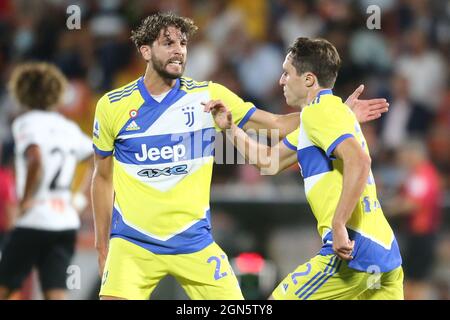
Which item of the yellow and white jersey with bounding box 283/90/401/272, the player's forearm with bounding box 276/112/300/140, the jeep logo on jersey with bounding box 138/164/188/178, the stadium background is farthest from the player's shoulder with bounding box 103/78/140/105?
the stadium background

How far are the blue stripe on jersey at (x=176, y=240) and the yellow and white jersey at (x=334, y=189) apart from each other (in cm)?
70

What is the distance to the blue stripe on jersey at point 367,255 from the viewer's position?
5.28 m

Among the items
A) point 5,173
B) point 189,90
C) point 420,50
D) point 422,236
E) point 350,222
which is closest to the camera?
point 350,222

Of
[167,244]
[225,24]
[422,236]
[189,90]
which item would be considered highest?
[225,24]

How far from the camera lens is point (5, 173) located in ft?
30.9

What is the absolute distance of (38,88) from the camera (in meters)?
7.40

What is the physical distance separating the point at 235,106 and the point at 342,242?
1274mm

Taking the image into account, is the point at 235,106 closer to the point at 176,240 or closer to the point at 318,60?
the point at 318,60

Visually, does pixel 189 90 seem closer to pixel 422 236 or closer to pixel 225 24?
pixel 422 236

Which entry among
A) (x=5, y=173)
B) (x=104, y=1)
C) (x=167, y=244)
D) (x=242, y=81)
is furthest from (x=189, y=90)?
(x=104, y=1)

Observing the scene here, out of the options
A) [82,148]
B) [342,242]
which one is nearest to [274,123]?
[342,242]

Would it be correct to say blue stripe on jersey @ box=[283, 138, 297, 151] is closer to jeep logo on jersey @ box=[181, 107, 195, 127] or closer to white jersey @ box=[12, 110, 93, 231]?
jeep logo on jersey @ box=[181, 107, 195, 127]
